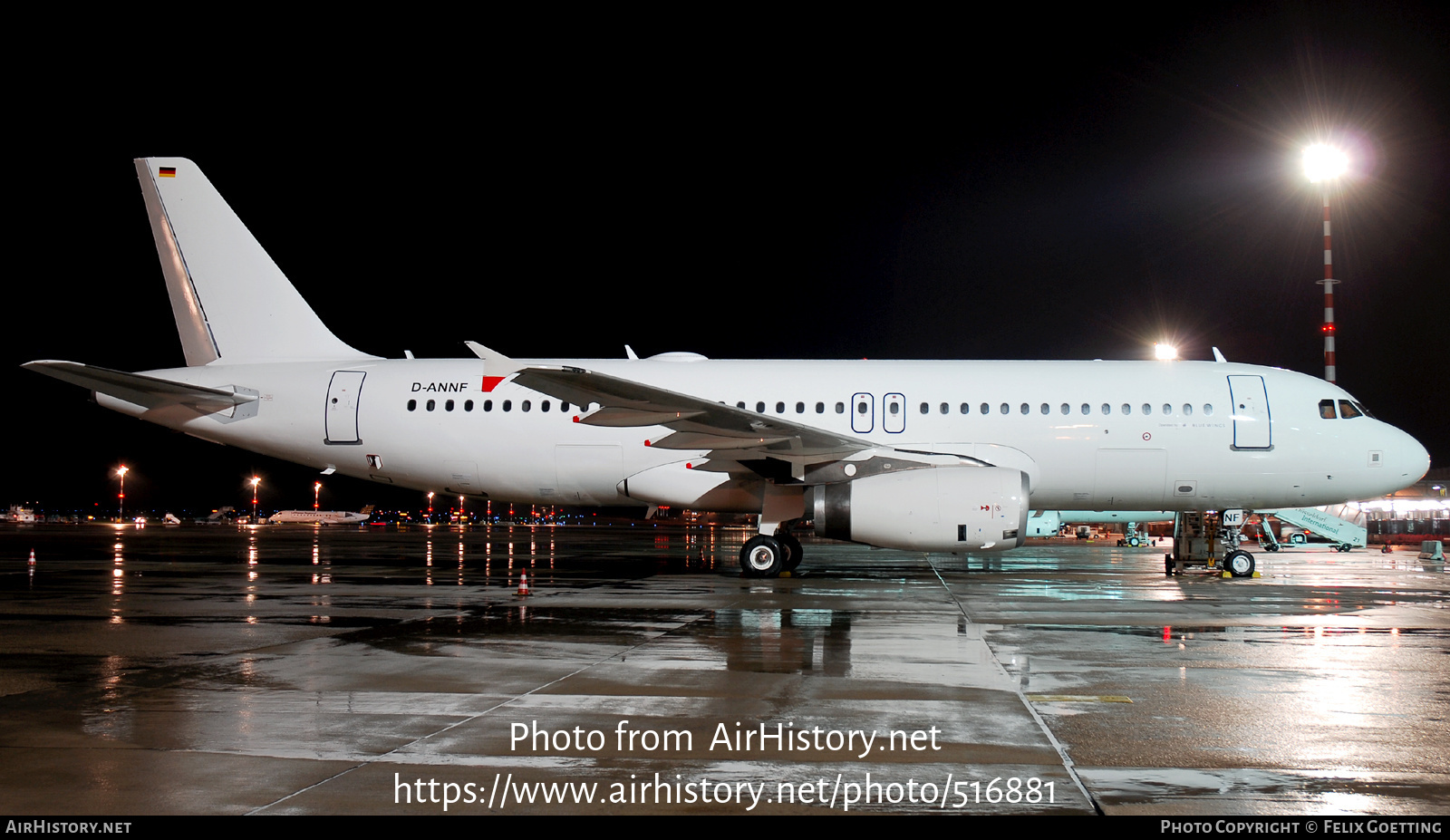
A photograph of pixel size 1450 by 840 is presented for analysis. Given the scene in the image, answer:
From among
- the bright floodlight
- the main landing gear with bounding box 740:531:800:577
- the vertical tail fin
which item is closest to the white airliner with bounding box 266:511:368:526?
the vertical tail fin

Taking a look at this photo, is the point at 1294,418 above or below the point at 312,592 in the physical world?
above

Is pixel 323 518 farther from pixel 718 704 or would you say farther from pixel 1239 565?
pixel 718 704

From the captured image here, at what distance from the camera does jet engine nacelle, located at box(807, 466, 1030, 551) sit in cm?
1365

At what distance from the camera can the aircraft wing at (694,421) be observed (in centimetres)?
1328

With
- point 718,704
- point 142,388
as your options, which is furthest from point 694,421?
point 142,388

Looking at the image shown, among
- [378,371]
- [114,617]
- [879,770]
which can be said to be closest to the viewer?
[879,770]

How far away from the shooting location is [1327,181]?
25.8m

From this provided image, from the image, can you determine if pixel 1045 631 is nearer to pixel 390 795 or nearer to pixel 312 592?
pixel 390 795

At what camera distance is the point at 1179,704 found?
593 centimetres

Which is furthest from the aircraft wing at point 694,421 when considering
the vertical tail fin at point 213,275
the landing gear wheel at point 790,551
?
the vertical tail fin at point 213,275

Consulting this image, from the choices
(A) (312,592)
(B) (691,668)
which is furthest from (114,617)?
(B) (691,668)

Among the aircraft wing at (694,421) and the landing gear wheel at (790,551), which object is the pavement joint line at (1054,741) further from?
the landing gear wheel at (790,551)

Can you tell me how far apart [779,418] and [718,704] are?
9898 mm

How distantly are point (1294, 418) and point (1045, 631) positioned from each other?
31.8ft
